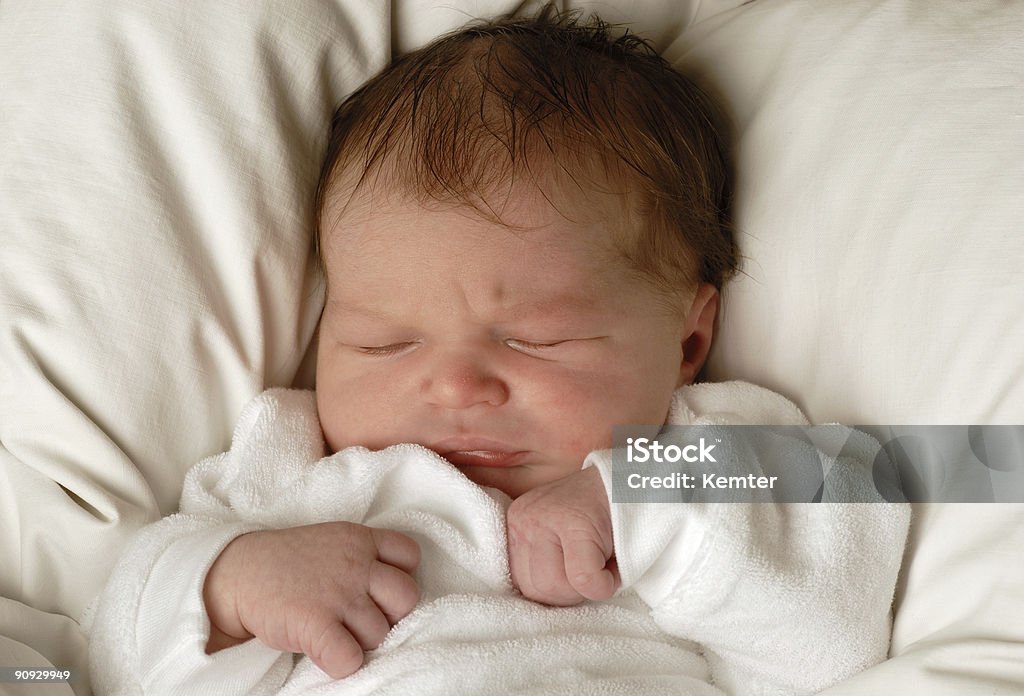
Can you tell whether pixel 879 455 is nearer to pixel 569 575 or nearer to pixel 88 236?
pixel 569 575

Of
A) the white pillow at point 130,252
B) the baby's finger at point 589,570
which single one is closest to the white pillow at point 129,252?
the white pillow at point 130,252

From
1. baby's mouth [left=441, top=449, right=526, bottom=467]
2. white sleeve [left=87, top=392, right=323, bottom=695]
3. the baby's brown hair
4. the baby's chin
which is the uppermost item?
the baby's brown hair

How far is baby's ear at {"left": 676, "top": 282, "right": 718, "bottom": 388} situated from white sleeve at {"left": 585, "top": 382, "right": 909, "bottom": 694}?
0.32 meters

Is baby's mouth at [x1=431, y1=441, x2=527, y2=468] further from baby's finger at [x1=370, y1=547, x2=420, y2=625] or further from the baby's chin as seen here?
baby's finger at [x1=370, y1=547, x2=420, y2=625]

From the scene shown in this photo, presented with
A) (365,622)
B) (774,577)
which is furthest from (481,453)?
(774,577)

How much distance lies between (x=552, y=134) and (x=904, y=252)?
1.37ft

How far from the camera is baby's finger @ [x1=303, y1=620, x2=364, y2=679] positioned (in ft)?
3.27

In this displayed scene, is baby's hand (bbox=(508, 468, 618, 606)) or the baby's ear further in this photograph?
the baby's ear

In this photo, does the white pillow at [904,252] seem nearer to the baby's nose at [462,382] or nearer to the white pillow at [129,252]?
the baby's nose at [462,382]

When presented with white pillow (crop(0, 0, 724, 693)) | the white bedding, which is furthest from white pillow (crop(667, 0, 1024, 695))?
white pillow (crop(0, 0, 724, 693))

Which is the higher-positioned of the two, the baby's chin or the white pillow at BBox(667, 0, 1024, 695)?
the white pillow at BBox(667, 0, 1024, 695)

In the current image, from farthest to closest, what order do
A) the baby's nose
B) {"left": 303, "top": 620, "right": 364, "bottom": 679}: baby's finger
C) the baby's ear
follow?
the baby's ear, the baby's nose, {"left": 303, "top": 620, "right": 364, "bottom": 679}: baby's finger

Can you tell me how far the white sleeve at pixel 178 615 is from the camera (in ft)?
3.33

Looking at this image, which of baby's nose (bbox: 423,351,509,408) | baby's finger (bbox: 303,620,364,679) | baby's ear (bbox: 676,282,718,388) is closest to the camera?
baby's finger (bbox: 303,620,364,679)
